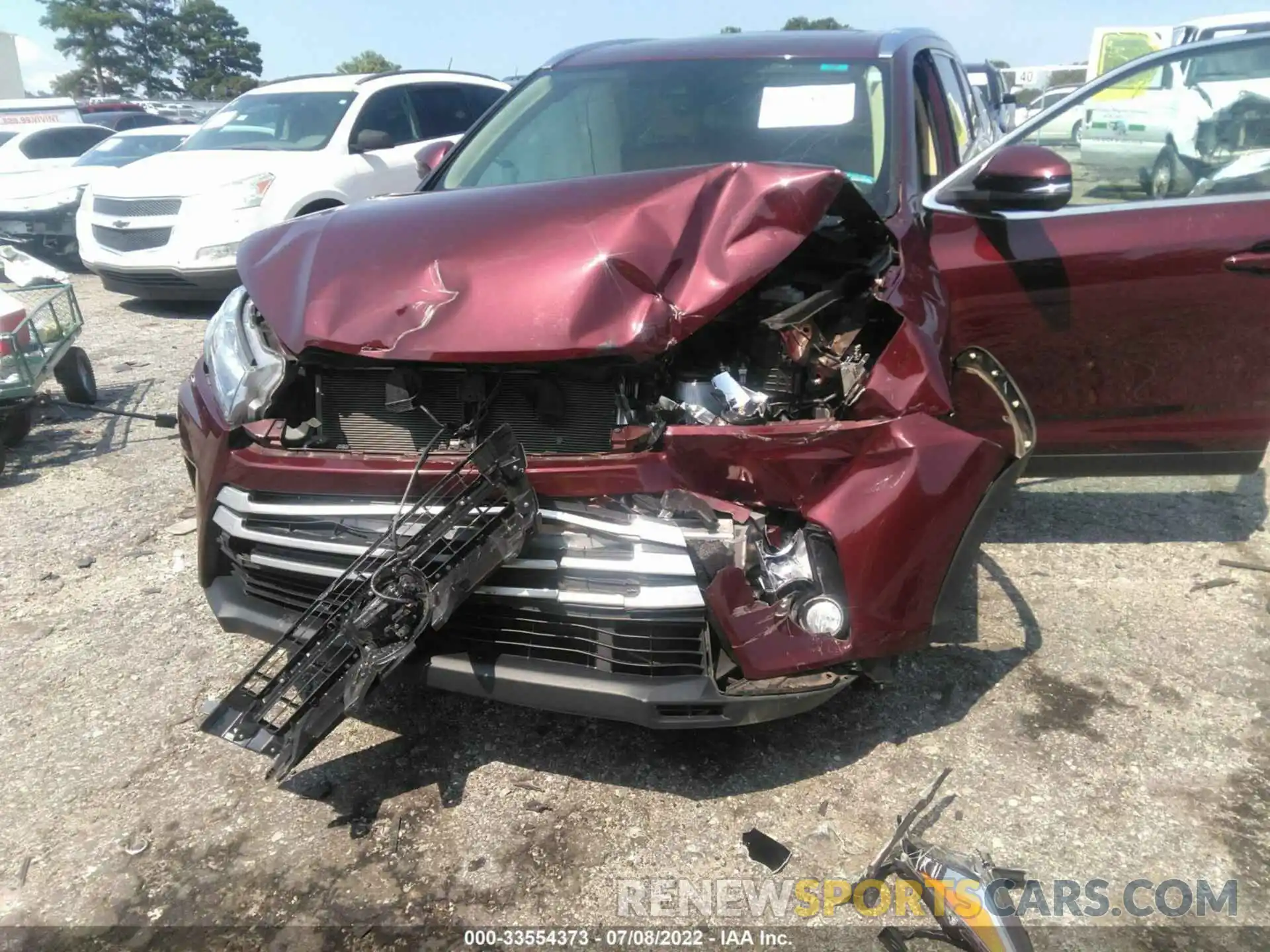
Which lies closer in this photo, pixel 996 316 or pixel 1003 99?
pixel 996 316

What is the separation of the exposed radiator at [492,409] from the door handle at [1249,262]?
2054 mm

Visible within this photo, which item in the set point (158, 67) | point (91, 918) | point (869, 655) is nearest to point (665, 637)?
point (869, 655)

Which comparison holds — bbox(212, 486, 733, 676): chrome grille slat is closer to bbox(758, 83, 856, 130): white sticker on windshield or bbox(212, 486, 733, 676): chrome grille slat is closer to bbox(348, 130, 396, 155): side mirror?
bbox(758, 83, 856, 130): white sticker on windshield

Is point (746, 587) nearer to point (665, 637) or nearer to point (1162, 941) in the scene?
point (665, 637)

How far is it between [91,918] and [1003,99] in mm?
9018

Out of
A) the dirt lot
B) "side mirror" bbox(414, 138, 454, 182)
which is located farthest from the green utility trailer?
"side mirror" bbox(414, 138, 454, 182)

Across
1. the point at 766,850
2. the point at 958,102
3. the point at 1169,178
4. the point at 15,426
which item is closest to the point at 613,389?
the point at 766,850

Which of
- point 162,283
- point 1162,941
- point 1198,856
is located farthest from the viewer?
point 162,283

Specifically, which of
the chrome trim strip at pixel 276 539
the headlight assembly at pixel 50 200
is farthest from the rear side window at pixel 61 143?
the chrome trim strip at pixel 276 539

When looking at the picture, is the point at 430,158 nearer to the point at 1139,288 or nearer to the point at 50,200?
the point at 1139,288

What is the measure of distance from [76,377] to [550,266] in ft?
14.6

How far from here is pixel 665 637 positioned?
6.98 feet

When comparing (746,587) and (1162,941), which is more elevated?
(746,587)

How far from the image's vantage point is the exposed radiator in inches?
91.8
